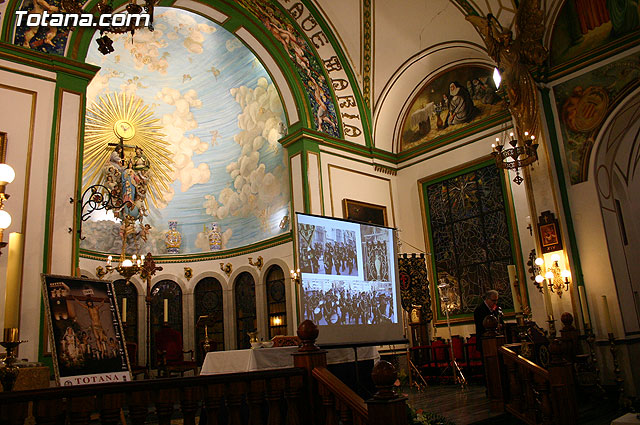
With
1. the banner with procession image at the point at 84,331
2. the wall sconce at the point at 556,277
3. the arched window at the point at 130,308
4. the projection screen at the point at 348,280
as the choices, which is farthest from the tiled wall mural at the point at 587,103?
the arched window at the point at 130,308

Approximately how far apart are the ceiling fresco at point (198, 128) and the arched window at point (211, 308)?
43.2 inches

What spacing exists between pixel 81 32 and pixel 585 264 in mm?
9734

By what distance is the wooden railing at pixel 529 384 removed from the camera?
5.53 m

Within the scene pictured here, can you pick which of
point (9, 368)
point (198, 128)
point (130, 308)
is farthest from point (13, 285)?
point (198, 128)

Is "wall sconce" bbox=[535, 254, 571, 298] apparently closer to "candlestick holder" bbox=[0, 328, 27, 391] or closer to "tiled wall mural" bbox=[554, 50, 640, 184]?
"tiled wall mural" bbox=[554, 50, 640, 184]

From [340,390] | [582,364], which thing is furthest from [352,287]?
A: [582,364]

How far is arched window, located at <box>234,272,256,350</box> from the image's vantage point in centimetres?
1450

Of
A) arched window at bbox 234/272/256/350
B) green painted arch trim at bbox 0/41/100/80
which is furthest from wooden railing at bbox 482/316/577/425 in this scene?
arched window at bbox 234/272/256/350

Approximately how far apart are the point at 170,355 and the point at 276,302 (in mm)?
3089

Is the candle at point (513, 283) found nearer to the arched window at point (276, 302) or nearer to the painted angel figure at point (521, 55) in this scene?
the painted angel figure at point (521, 55)

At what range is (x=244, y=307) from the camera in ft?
48.4

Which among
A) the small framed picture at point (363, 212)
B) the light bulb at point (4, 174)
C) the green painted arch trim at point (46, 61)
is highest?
the green painted arch trim at point (46, 61)

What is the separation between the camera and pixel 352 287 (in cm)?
673

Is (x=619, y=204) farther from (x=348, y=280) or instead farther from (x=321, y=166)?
(x=348, y=280)
